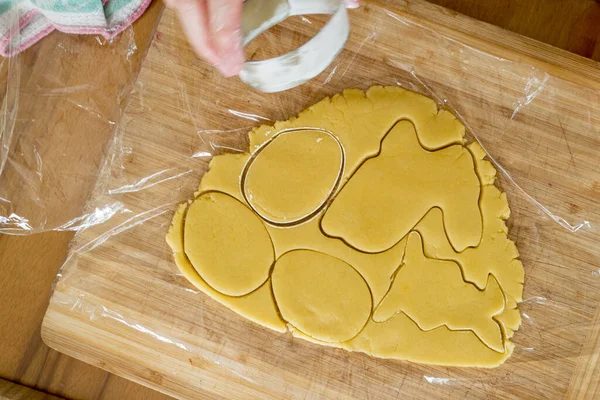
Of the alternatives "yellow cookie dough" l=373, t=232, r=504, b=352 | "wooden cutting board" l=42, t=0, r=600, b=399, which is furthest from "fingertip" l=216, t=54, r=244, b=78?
"yellow cookie dough" l=373, t=232, r=504, b=352

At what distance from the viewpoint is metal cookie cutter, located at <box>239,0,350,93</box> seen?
95 centimetres

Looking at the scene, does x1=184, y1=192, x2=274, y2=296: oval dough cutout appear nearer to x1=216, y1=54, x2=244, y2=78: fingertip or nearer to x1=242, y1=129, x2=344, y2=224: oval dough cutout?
x1=242, y1=129, x2=344, y2=224: oval dough cutout

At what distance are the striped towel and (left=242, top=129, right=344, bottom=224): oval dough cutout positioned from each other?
373 millimetres

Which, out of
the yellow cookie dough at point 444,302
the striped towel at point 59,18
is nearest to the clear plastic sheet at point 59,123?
the striped towel at point 59,18

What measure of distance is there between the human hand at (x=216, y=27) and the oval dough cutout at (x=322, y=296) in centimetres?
36

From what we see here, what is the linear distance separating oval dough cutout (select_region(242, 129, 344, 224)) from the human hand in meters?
0.19

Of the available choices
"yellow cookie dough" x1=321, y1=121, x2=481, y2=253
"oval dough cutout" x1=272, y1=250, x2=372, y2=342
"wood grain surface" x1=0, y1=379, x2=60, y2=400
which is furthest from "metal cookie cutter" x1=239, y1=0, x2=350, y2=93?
"wood grain surface" x1=0, y1=379, x2=60, y2=400

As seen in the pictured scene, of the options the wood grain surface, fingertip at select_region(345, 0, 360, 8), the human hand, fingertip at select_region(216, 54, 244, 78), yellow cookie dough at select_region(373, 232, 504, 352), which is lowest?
the wood grain surface

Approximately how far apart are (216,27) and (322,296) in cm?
49

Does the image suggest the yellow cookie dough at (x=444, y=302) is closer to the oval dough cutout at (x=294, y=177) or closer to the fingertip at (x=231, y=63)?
the oval dough cutout at (x=294, y=177)

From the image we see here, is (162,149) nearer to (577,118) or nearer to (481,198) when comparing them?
(481,198)

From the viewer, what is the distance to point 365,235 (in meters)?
0.98

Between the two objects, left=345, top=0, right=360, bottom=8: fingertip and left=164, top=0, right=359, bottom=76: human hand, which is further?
left=345, top=0, right=360, bottom=8: fingertip

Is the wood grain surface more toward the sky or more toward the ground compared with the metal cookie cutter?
more toward the ground
